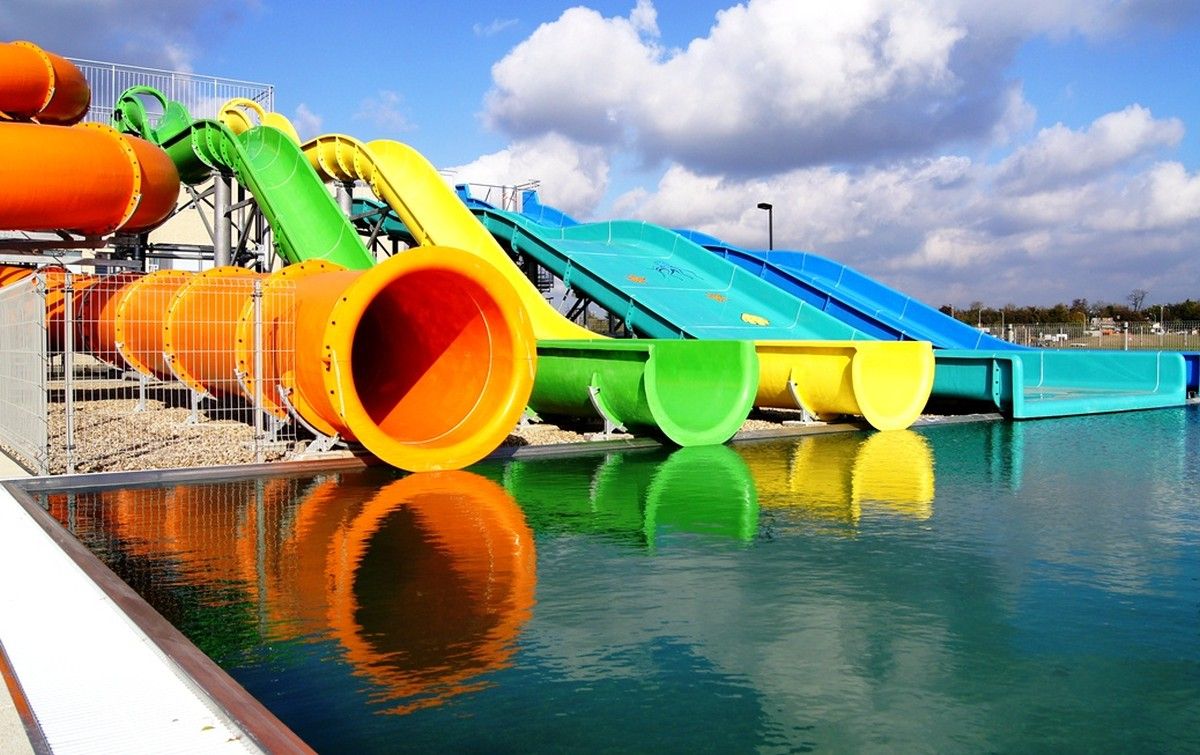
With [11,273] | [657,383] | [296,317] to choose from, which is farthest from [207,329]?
[11,273]

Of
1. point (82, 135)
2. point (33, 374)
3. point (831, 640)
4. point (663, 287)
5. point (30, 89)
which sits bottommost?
point (831, 640)

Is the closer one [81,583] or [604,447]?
[81,583]

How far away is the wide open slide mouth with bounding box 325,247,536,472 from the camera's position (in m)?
8.48

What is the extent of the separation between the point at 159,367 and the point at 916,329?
13.8 m

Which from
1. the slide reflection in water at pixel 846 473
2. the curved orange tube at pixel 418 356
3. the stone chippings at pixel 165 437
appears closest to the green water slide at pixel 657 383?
the stone chippings at pixel 165 437

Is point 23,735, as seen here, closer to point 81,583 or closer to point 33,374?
point 81,583

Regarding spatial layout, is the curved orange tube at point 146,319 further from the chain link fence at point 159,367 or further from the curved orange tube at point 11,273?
the curved orange tube at point 11,273

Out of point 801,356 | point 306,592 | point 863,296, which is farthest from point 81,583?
point 863,296

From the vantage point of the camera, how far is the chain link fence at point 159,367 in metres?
8.99

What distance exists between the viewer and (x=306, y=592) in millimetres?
4938

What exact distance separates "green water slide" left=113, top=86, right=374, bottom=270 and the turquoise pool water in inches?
264

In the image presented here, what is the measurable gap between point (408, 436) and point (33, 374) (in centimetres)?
324

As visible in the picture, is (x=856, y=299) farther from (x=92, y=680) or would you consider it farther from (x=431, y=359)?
(x=92, y=680)

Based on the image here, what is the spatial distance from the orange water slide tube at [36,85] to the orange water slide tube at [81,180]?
43.5 inches
